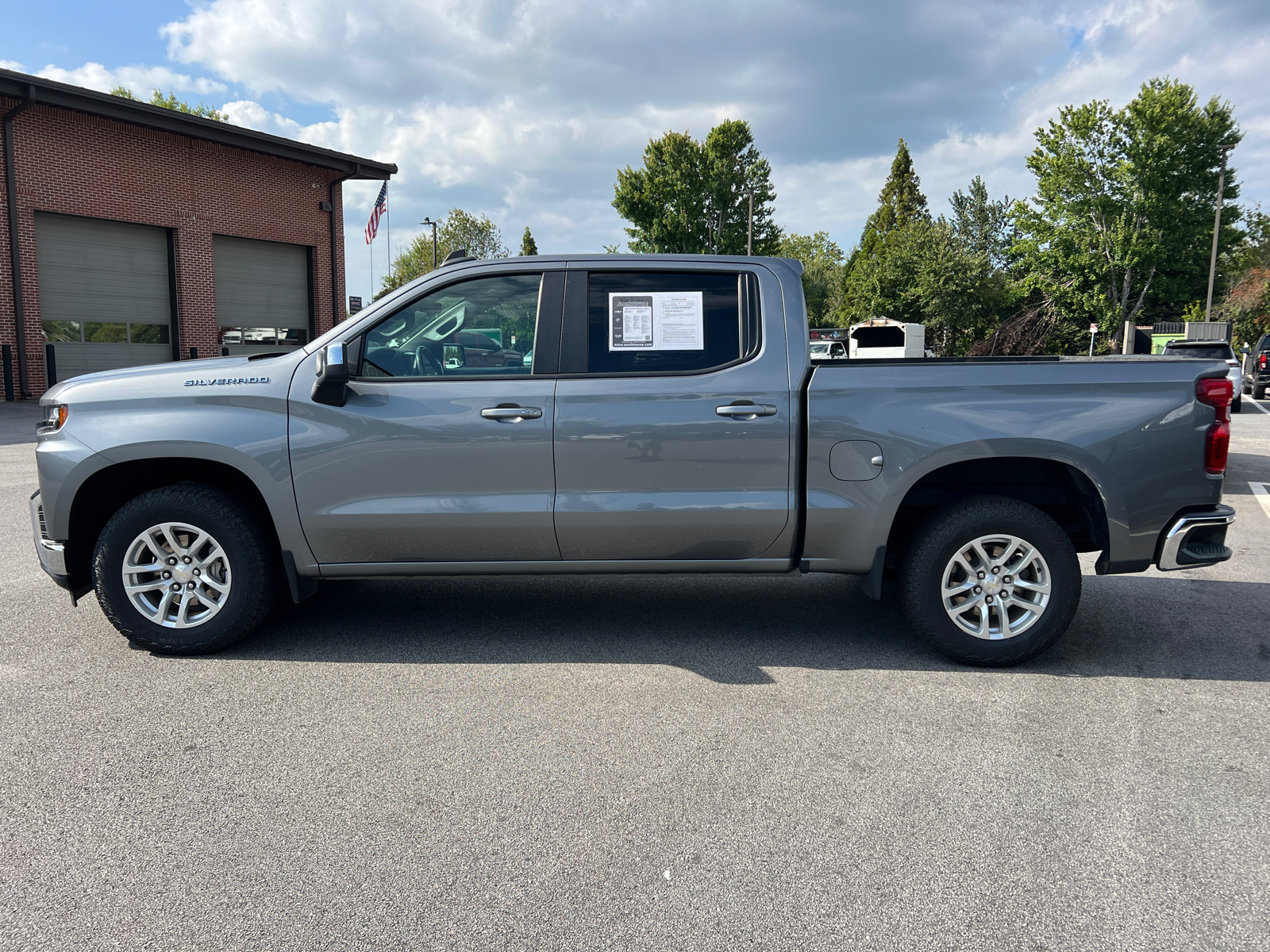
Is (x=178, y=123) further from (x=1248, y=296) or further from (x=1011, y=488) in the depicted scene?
(x=1248, y=296)

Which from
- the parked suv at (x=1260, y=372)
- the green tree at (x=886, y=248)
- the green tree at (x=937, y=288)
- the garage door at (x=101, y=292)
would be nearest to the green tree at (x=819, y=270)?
the green tree at (x=886, y=248)

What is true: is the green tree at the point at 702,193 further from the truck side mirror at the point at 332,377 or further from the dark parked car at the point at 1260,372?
the truck side mirror at the point at 332,377

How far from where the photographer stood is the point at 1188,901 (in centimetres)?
262

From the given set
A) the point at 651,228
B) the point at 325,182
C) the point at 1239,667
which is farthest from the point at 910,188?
the point at 1239,667

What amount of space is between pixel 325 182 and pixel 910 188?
5507 cm

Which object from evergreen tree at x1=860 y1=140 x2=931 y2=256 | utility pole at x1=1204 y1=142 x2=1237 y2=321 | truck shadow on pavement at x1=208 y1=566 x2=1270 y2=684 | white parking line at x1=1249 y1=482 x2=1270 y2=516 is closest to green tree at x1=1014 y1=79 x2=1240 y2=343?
utility pole at x1=1204 y1=142 x2=1237 y2=321

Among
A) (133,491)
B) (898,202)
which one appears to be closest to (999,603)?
(133,491)

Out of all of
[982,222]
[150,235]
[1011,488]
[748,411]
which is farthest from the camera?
[982,222]

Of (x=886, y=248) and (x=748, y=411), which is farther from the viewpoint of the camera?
(x=886, y=248)

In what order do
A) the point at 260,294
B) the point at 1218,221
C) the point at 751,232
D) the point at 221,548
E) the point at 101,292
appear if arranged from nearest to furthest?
the point at 221,548 → the point at 101,292 → the point at 260,294 → the point at 1218,221 → the point at 751,232

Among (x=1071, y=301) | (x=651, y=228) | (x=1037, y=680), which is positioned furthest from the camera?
(x=651, y=228)

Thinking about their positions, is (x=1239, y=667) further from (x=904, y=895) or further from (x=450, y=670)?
(x=450, y=670)

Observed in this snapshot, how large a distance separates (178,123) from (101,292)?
15.4ft

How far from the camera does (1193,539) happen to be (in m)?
4.48
